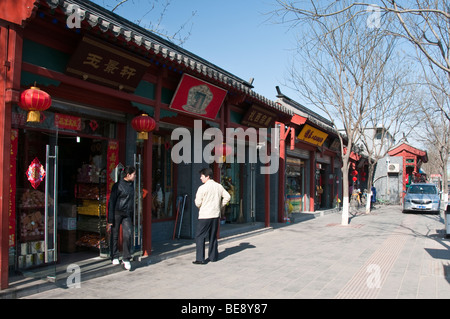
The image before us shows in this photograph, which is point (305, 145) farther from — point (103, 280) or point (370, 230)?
point (103, 280)

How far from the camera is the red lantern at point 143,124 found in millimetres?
6527

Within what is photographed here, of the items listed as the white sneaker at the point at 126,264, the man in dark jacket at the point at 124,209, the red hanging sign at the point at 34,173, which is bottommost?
the white sneaker at the point at 126,264

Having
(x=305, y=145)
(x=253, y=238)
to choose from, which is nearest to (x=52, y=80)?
(x=253, y=238)

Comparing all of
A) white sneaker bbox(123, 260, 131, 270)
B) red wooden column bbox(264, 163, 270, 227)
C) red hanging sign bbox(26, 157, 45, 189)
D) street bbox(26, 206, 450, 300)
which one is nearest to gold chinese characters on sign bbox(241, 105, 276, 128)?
red wooden column bbox(264, 163, 270, 227)

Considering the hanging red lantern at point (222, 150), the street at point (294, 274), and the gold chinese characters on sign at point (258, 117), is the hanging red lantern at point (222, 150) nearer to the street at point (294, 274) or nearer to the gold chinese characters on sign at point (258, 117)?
the gold chinese characters on sign at point (258, 117)

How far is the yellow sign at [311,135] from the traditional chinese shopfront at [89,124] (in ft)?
17.1

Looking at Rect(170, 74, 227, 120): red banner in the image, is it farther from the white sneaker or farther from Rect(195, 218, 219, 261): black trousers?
the white sneaker

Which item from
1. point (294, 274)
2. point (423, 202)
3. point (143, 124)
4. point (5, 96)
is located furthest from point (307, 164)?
point (5, 96)

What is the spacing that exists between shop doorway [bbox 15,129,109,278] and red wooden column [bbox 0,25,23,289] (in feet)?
4.02

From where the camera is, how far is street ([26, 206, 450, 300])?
16.2 feet

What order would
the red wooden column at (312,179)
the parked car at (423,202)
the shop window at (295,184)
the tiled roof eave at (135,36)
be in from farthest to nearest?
the parked car at (423,202)
the red wooden column at (312,179)
the shop window at (295,184)
the tiled roof eave at (135,36)

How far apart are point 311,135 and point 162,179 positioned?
27.5ft

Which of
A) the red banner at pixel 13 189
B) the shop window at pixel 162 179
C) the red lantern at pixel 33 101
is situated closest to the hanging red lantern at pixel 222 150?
the shop window at pixel 162 179

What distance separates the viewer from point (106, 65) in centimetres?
574
